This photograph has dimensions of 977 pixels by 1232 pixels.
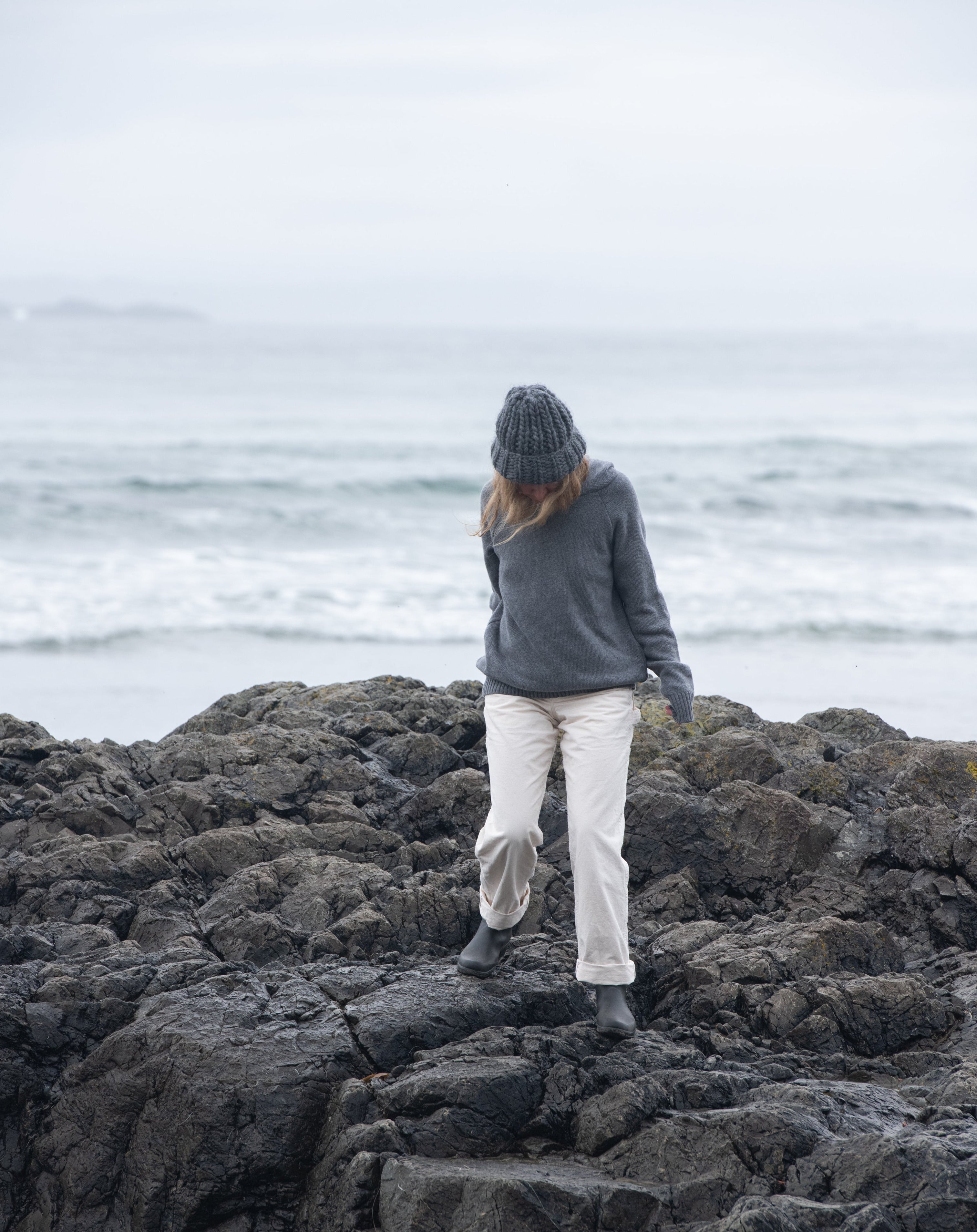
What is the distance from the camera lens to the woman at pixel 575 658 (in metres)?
3.16

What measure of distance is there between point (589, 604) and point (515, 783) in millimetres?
528

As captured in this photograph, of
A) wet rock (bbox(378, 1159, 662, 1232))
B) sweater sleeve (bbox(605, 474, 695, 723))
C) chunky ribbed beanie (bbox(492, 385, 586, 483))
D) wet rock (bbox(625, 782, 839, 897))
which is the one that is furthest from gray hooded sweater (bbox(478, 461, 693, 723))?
wet rock (bbox(625, 782, 839, 897))

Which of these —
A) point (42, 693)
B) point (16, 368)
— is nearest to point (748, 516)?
point (42, 693)

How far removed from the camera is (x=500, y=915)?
11.3 feet

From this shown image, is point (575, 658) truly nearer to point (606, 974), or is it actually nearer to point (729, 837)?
point (606, 974)

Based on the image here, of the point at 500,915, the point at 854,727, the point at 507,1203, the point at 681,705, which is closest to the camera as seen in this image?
the point at 507,1203

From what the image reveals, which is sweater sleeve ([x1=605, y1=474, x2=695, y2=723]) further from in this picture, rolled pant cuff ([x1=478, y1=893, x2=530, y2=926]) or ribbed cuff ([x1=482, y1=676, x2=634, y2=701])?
rolled pant cuff ([x1=478, y1=893, x2=530, y2=926])

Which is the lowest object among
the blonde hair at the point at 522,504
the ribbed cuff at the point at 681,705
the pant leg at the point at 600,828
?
the pant leg at the point at 600,828

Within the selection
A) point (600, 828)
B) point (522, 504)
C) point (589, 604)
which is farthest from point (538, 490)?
point (600, 828)

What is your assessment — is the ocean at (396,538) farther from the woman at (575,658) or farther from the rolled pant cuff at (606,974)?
the rolled pant cuff at (606,974)

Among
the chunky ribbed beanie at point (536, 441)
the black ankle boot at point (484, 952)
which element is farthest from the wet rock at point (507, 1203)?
the chunky ribbed beanie at point (536, 441)

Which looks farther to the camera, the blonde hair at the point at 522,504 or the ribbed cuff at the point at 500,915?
the ribbed cuff at the point at 500,915

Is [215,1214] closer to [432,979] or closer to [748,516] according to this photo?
[432,979]

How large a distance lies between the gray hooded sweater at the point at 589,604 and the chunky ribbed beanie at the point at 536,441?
14 cm
